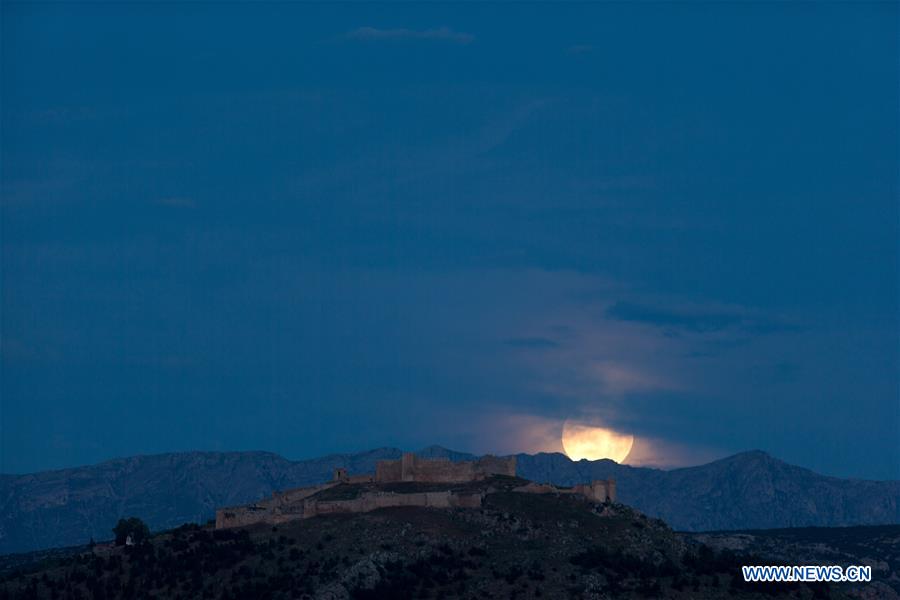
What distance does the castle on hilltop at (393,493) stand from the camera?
127875mm

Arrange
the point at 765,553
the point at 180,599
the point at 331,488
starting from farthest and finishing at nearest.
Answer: the point at 765,553 → the point at 331,488 → the point at 180,599

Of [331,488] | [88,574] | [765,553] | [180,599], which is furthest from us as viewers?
[765,553]

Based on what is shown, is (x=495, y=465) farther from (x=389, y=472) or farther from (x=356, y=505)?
(x=356, y=505)

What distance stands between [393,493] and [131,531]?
2976 centimetres

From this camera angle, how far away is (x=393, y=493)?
129 metres

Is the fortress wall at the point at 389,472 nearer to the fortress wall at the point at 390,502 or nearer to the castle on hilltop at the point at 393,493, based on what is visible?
the castle on hilltop at the point at 393,493

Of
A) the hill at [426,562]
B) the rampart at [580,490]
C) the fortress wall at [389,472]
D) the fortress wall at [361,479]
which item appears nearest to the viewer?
the hill at [426,562]

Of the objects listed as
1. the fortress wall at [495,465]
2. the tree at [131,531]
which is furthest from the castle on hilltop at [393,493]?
the tree at [131,531]

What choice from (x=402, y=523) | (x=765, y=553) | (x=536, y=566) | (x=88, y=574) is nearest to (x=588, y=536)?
(x=536, y=566)

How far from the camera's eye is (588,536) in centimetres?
12406

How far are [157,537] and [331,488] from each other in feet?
58.7

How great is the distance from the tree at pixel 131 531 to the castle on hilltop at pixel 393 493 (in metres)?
11.6

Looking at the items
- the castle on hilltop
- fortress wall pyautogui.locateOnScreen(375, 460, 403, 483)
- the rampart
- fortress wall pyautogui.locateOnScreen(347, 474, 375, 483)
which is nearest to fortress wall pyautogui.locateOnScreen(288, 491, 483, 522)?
the castle on hilltop

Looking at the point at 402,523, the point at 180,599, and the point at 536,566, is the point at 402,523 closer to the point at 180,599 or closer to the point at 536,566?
the point at 536,566
